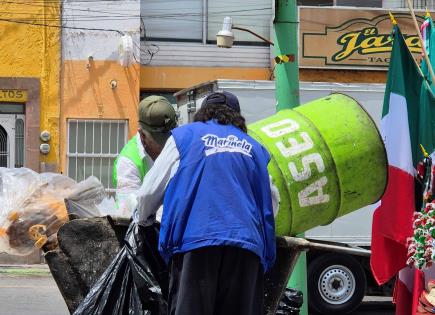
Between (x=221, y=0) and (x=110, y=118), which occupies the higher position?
(x=221, y=0)

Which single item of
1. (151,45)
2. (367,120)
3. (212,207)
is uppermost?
(151,45)

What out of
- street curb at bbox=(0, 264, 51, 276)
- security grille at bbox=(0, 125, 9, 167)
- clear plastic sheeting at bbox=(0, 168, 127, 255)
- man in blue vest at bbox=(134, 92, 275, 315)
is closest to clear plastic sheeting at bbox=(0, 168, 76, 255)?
clear plastic sheeting at bbox=(0, 168, 127, 255)

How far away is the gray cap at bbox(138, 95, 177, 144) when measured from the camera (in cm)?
456

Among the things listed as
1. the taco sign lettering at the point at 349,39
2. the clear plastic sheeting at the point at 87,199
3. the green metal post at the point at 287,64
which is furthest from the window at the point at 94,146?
the green metal post at the point at 287,64

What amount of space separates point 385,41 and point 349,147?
14.1 meters

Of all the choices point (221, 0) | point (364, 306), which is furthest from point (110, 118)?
point (364, 306)

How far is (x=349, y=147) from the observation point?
4.48 metres

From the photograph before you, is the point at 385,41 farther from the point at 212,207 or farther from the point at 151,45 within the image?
the point at 212,207

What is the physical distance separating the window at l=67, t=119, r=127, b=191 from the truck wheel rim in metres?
7.78

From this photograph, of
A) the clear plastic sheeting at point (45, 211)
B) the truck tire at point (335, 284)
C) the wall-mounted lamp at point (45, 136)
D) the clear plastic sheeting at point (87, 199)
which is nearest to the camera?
the clear plastic sheeting at point (45, 211)

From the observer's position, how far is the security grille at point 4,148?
17494 millimetres

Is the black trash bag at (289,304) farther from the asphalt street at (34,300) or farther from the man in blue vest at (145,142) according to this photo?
the asphalt street at (34,300)

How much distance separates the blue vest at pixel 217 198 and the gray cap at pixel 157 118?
0.71 metres

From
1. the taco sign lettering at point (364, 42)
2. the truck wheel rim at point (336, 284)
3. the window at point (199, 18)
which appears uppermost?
the window at point (199, 18)
